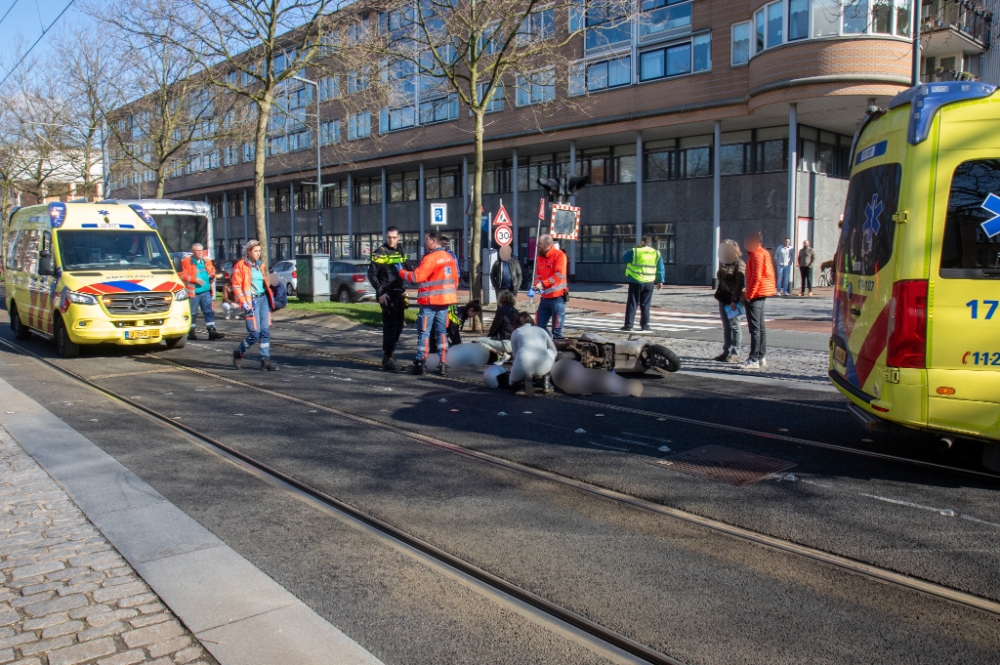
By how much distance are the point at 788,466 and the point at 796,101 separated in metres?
22.3

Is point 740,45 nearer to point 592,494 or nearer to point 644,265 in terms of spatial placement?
point 644,265

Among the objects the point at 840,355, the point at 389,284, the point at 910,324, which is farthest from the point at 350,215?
the point at 910,324

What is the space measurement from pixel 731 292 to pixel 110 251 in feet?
32.3

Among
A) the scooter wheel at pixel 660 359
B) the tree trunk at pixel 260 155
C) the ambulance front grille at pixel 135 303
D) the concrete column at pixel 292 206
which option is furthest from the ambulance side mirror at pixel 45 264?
the concrete column at pixel 292 206

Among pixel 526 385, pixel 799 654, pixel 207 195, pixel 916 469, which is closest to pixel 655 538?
pixel 799 654

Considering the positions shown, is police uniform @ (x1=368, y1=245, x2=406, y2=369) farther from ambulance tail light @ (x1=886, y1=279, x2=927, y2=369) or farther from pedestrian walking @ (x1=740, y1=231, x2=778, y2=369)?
ambulance tail light @ (x1=886, y1=279, x2=927, y2=369)

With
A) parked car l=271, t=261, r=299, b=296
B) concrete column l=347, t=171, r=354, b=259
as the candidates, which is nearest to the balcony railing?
parked car l=271, t=261, r=299, b=296

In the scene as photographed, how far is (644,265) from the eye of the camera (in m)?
13.9

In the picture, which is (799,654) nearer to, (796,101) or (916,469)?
(916,469)

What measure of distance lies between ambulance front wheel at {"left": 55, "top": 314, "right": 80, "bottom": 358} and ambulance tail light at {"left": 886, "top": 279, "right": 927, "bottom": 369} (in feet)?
37.6

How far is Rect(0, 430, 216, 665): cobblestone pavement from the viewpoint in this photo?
3.31m

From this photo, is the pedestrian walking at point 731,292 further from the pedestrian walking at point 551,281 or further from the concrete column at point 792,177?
the concrete column at point 792,177

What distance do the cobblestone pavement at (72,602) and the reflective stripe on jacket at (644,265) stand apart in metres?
10.4

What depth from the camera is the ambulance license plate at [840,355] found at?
631cm
